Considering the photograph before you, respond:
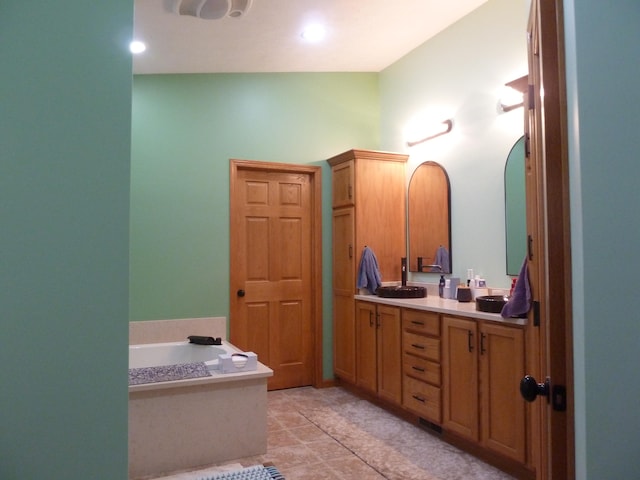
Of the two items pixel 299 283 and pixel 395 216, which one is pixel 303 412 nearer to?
pixel 299 283

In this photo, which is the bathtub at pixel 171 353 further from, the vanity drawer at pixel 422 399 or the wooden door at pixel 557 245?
the wooden door at pixel 557 245

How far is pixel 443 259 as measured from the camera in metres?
3.89

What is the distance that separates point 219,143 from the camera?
4.17 metres

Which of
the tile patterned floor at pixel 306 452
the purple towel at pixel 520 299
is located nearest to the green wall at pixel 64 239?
the tile patterned floor at pixel 306 452

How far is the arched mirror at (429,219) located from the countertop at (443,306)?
0.34m

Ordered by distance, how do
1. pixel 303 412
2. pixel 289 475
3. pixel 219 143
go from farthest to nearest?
pixel 219 143 < pixel 303 412 < pixel 289 475

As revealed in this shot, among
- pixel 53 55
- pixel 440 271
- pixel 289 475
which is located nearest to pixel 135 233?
pixel 289 475

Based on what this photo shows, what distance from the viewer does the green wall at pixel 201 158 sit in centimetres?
389

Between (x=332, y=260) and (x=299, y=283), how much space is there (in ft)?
1.34

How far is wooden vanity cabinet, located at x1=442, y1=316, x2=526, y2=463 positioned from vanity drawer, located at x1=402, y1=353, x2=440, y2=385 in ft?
0.26

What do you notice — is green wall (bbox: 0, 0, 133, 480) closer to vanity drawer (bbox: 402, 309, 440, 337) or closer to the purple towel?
the purple towel

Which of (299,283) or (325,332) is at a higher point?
(299,283)

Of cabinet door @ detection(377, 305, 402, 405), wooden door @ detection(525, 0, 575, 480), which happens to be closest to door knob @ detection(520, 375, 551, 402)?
wooden door @ detection(525, 0, 575, 480)

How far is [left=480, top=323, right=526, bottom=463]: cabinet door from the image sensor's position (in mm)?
2520
